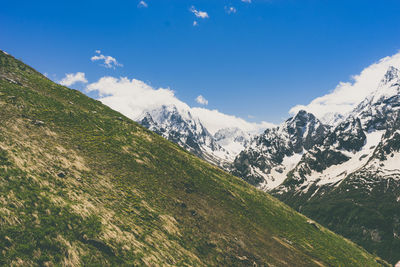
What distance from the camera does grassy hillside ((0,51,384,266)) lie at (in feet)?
57.1

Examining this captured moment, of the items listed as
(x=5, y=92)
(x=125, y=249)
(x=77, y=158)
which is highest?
(x=5, y=92)

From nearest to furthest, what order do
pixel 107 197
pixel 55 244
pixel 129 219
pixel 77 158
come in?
pixel 55 244
pixel 129 219
pixel 107 197
pixel 77 158

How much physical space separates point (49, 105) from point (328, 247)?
65863 mm

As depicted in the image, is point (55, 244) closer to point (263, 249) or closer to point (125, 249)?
point (125, 249)

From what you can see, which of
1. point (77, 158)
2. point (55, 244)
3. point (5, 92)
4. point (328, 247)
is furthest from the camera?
point (328, 247)

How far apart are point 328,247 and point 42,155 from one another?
56.3 meters

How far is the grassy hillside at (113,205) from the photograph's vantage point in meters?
17.4

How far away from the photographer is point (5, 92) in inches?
1601

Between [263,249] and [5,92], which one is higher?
[5,92]

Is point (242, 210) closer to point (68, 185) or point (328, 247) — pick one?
point (328, 247)

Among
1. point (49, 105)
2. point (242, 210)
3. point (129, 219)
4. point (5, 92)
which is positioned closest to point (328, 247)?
point (242, 210)

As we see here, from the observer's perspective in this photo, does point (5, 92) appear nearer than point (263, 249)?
No

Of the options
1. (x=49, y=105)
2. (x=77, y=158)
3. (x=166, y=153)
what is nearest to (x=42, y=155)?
Answer: (x=77, y=158)

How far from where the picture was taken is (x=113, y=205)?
26000mm
